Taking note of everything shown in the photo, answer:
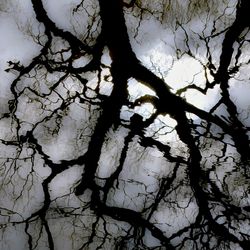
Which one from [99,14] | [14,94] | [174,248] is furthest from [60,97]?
[174,248]

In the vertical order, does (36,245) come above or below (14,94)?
below

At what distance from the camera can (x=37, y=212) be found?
473 centimetres

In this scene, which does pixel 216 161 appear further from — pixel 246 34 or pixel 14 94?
pixel 14 94

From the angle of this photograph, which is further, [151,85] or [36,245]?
[151,85]

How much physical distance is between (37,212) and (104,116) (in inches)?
49.5

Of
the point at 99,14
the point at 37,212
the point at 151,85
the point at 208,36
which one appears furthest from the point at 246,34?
the point at 37,212

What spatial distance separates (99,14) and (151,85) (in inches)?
38.1

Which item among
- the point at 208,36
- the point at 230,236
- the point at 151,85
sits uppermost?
the point at 208,36

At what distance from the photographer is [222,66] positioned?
16.1 feet

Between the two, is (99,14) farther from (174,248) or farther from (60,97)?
(174,248)

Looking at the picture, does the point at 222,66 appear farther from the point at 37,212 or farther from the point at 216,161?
the point at 37,212

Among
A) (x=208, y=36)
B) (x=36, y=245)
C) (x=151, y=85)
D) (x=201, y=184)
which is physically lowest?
(x=36, y=245)

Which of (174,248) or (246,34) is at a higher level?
(246,34)

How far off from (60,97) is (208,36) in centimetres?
176
